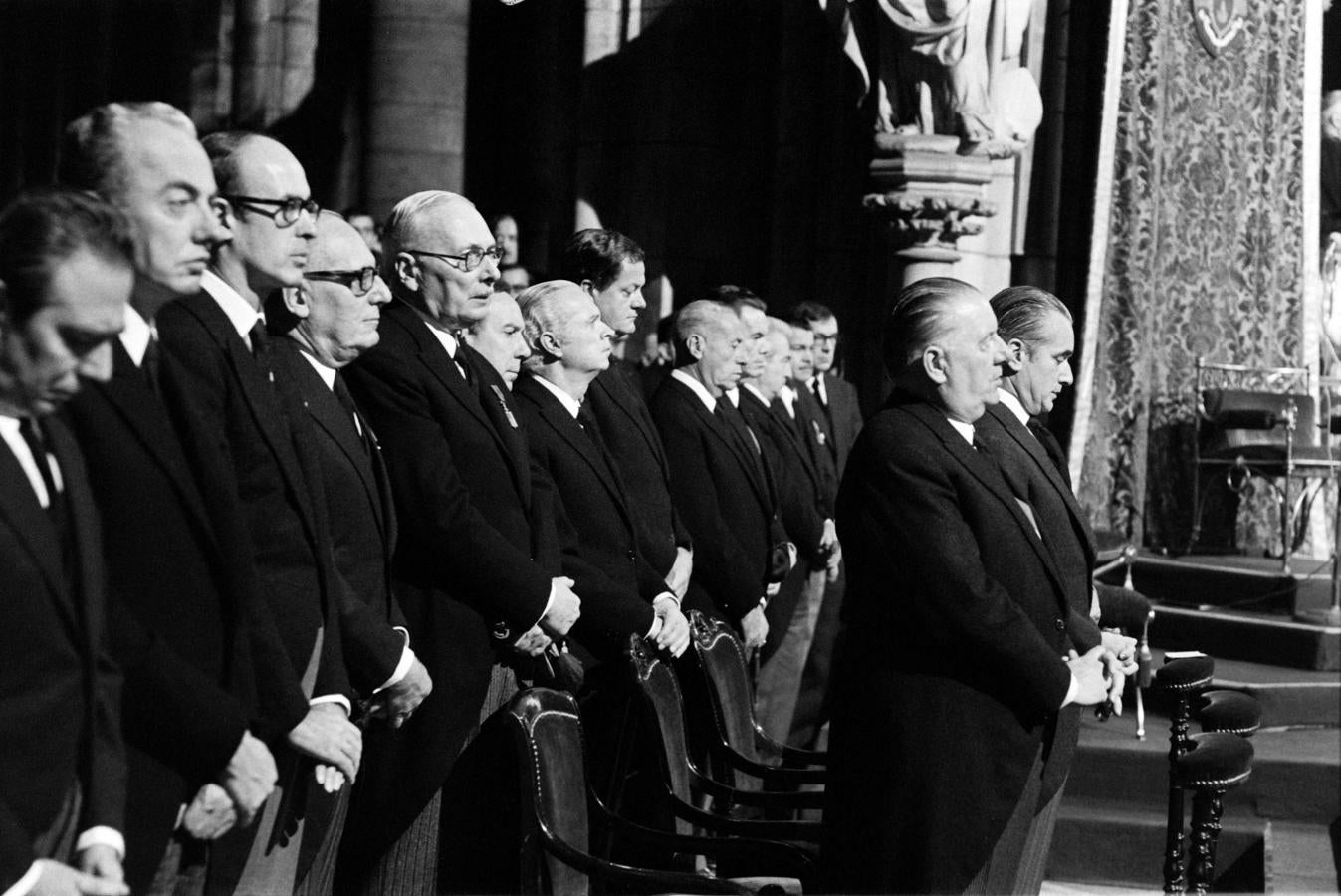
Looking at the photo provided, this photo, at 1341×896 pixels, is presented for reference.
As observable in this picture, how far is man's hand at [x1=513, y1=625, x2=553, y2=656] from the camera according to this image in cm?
420

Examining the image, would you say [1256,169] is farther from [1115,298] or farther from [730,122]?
[730,122]

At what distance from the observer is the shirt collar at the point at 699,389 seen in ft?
21.0

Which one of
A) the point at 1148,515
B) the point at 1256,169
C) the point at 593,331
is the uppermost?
the point at 1256,169

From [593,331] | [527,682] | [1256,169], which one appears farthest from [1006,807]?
[1256,169]

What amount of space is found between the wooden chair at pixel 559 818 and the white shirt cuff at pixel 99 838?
1106mm

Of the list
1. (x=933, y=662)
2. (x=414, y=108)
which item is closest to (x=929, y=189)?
(x=414, y=108)

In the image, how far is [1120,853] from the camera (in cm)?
612

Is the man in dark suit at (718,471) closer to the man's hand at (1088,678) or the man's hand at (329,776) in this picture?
the man's hand at (1088,678)

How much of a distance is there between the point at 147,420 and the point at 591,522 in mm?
2376

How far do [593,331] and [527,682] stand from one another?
0.89 meters

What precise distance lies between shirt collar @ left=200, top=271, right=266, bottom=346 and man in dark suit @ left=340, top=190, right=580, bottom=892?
93 cm

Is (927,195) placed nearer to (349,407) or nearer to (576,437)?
(576,437)

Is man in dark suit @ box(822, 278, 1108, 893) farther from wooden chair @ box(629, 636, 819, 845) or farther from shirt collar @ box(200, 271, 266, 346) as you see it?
shirt collar @ box(200, 271, 266, 346)

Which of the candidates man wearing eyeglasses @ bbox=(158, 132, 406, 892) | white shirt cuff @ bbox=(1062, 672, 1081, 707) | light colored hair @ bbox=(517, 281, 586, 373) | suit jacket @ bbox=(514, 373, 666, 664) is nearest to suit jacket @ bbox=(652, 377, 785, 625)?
suit jacket @ bbox=(514, 373, 666, 664)
